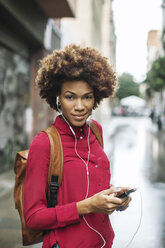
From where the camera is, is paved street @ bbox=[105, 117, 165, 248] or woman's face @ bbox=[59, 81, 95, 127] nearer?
woman's face @ bbox=[59, 81, 95, 127]

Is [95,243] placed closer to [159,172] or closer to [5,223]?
[5,223]

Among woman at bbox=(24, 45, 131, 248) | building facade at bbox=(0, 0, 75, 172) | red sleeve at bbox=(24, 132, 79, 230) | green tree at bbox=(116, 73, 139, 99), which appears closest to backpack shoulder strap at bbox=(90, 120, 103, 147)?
woman at bbox=(24, 45, 131, 248)

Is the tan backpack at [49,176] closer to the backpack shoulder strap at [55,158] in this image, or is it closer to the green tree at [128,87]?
the backpack shoulder strap at [55,158]

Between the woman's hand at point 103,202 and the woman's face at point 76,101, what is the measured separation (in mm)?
414

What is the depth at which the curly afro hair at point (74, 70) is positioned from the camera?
1.66 metres

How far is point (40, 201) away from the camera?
152 cm

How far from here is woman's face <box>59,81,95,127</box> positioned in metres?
1.67

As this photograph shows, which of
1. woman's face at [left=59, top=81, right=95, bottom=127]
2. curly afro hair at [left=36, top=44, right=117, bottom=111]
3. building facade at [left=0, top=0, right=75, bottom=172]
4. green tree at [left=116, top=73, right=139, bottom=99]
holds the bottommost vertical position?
woman's face at [left=59, top=81, right=95, bottom=127]

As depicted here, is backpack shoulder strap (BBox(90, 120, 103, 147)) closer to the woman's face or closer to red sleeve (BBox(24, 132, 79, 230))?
the woman's face

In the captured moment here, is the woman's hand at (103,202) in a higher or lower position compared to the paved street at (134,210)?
higher

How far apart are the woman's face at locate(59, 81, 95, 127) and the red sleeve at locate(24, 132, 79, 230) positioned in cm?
25

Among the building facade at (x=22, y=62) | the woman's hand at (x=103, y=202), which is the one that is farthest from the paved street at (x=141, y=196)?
the building facade at (x=22, y=62)

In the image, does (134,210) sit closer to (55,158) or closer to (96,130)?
(96,130)

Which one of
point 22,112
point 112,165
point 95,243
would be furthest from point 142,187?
point 95,243
